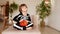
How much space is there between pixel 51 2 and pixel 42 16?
75cm

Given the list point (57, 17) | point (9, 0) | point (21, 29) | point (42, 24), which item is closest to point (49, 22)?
point (42, 24)

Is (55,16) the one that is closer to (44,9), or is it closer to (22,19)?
(44,9)

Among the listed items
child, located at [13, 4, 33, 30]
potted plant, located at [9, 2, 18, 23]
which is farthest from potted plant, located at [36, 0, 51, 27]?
child, located at [13, 4, 33, 30]

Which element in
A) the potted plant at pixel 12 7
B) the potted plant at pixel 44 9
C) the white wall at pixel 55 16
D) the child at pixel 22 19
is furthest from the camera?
the potted plant at pixel 12 7

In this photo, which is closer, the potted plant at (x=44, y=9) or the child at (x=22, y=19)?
the child at (x=22, y=19)

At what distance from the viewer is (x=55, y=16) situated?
196 inches

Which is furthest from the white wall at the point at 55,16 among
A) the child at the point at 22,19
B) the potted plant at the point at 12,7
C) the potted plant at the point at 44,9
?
the child at the point at 22,19

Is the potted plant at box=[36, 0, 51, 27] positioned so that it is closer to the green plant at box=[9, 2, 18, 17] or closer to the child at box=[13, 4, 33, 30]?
the green plant at box=[9, 2, 18, 17]

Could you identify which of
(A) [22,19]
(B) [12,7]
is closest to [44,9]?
(B) [12,7]

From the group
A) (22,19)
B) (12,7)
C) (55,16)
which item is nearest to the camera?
(22,19)

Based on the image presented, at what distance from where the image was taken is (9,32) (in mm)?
2406

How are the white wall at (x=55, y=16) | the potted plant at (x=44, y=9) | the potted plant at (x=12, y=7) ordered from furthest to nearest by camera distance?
the potted plant at (x=12, y=7), the potted plant at (x=44, y=9), the white wall at (x=55, y=16)

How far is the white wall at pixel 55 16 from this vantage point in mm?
4746

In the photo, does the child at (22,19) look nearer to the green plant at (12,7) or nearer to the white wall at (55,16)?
the white wall at (55,16)
